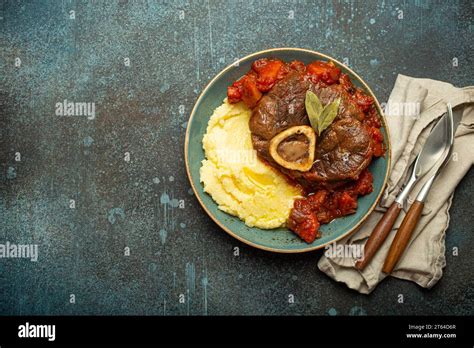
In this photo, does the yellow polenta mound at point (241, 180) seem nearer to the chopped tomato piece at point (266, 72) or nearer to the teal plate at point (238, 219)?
the teal plate at point (238, 219)

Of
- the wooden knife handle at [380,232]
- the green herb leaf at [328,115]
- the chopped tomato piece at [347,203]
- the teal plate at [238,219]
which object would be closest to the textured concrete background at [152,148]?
the teal plate at [238,219]

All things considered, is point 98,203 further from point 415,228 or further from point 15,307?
point 415,228

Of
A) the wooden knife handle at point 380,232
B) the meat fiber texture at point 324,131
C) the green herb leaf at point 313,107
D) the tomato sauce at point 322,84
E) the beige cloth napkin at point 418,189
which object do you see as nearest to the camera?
the green herb leaf at point 313,107

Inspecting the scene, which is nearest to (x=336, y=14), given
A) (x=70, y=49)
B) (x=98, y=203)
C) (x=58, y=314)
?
(x=70, y=49)

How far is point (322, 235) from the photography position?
4.67 m

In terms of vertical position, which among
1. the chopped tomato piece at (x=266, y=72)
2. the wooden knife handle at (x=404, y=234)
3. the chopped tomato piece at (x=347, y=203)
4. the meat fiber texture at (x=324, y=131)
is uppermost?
the chopped tomato piece at (x=266, y=72)

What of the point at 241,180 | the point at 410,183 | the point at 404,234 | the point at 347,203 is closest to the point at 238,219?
the point at 241,180

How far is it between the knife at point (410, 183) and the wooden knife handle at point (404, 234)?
89 millimetres

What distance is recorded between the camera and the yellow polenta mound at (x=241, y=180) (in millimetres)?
4625

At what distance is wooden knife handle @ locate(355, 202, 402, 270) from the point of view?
4680mm

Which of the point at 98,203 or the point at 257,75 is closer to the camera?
the point at 257,75

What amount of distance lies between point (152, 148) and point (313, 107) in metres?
1.64

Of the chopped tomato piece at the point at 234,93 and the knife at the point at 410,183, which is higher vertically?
the chopped tomato piece at the point at 234,93
